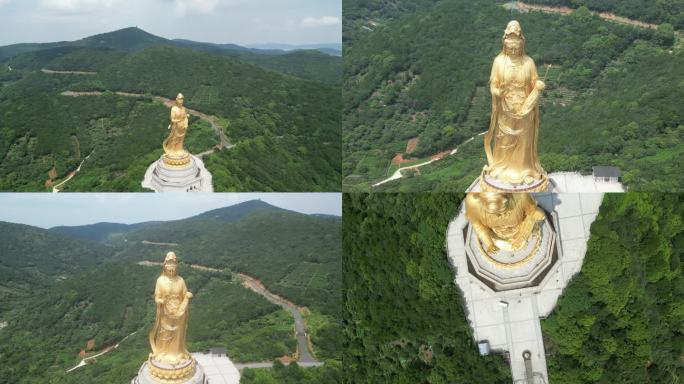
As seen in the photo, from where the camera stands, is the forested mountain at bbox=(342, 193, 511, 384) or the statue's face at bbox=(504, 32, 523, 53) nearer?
the statue's face at bbox=(504, 32, 523, 53)

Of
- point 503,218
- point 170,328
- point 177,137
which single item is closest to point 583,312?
point 503,218

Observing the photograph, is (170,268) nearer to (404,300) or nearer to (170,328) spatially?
(170,328)

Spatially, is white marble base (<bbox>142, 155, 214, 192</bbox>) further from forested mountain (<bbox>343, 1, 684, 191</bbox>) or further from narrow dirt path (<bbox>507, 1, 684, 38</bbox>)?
narrow dirt path (<bbox>507, 1, 684, 38</bbox>)

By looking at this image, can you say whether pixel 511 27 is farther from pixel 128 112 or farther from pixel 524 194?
pixel 128 112

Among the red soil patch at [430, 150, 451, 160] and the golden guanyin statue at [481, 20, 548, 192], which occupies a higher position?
the red soil patch at [430, 150, 451, 160]

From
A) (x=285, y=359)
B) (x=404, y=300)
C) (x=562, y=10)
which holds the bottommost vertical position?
(x=285, y=359)

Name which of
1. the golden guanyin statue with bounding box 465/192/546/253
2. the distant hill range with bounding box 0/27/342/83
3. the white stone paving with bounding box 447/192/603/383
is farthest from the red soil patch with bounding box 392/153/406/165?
the golden guanyin statue with bounding box 465/192/546/253

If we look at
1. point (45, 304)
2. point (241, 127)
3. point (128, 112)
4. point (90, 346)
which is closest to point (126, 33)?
point (128, 112)
